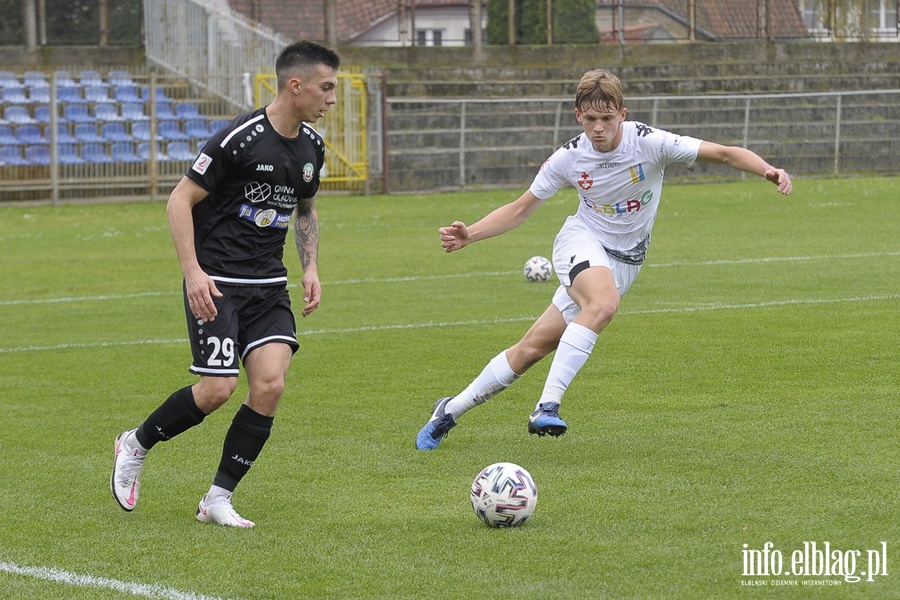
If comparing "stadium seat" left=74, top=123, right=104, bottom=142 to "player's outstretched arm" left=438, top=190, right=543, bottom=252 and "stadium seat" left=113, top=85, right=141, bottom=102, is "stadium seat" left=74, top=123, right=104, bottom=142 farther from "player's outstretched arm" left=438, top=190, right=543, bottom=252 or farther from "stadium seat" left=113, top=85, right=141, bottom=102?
"player's outstretched arm" left=438, top=190, right=543, bottom=252

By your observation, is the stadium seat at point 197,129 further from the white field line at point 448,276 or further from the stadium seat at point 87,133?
the white field line at point 448,276

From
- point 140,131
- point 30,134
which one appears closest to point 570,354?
point 30,134

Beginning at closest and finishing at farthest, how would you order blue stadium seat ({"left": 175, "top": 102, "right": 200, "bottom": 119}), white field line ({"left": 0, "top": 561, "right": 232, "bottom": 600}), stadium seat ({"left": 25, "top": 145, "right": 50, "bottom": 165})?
1. white field line ({"left": 0, "top": 561, "right": 232, "bottom": 600})
2. stadium seat ({"left": 25, "top": 145, "right": 50, "bottom": 165})
3. blue stadium seat ({"left": 175, "top": 102, "right": 200, "bottom": 119})

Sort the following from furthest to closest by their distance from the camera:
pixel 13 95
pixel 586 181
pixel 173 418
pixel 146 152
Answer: pixel 146 152 < pixel 13 95 < pixel 586 181 < pixel 173 418

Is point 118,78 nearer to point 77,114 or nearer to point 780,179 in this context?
point 77,114

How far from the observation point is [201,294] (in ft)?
18.5

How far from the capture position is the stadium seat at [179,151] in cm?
2830

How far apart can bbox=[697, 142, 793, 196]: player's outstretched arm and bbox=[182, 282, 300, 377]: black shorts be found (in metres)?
2.38

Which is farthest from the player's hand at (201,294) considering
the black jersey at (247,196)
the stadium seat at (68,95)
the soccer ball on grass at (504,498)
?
the stadium seat at (68,95)

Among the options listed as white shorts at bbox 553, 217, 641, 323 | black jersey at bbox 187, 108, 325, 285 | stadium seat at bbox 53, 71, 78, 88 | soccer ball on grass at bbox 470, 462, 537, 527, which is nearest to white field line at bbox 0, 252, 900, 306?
white shorts at bbox 553, 217, 641, 323

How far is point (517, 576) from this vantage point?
16.0ft

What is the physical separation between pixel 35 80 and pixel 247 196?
939 inches

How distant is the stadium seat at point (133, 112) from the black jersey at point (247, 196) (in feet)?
76.2

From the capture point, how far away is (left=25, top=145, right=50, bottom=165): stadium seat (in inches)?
1068
